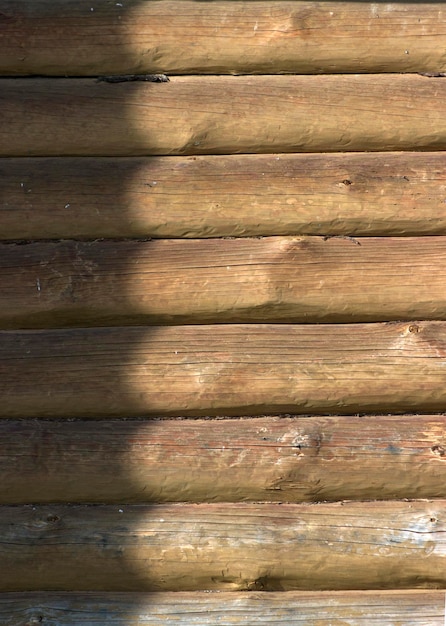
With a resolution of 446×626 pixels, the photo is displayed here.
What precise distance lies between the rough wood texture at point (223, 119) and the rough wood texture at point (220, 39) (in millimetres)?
140

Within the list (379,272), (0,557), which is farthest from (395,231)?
(0,557)

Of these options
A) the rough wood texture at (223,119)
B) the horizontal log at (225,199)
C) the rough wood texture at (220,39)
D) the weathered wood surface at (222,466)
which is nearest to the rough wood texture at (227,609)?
the weathered wood surface at (222,466)

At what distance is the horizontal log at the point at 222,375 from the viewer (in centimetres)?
329

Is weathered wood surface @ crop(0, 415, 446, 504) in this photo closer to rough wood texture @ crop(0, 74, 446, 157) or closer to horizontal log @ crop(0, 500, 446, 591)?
horizontal log @ crop(0, 500, 446, 591)

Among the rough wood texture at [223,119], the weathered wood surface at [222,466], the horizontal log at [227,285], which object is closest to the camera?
the weathered wood surface at [222,466]

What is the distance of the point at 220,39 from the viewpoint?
3.83 m

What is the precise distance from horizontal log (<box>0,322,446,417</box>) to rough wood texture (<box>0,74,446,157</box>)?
83 cm

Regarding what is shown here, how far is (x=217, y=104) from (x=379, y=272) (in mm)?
967

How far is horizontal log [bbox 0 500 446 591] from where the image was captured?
10.2 feet

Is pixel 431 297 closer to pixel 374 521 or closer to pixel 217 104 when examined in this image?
pixel 374 521

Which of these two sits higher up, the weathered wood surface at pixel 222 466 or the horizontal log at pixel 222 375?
the horizontal log at pixel 222 375

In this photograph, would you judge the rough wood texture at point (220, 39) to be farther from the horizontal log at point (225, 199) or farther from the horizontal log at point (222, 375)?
the horizontal log at point (222, 375)

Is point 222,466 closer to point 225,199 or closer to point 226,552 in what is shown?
point 226,552

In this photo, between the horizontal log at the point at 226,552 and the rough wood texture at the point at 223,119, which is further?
the rough wood texture at the point at 223,119
